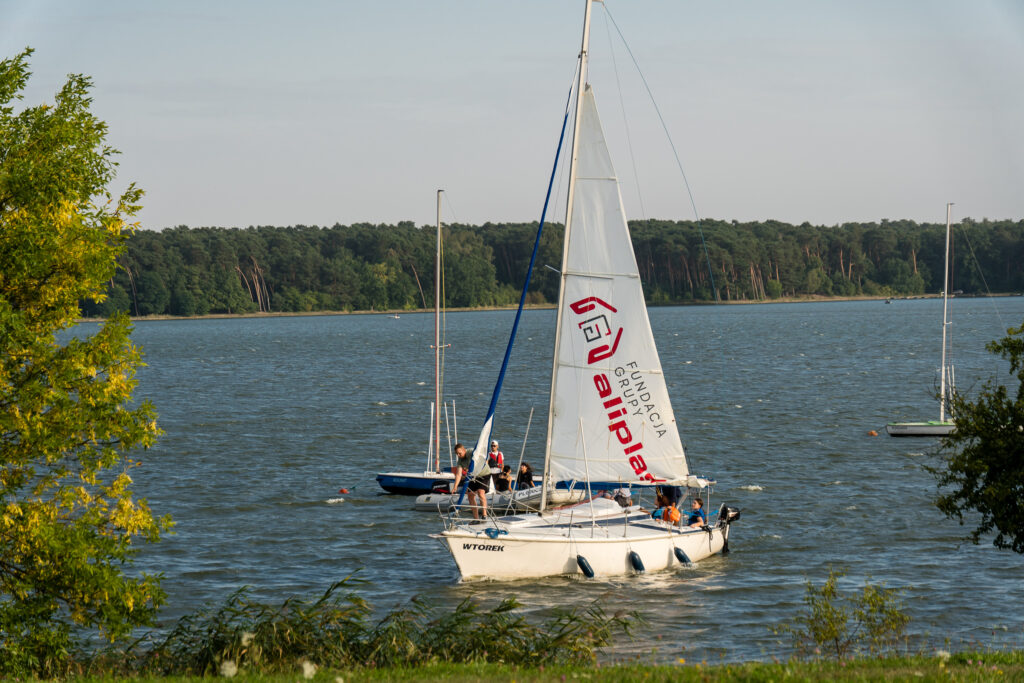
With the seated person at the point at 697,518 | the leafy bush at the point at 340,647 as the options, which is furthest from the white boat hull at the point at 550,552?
the leafy bush at the point at 340,647

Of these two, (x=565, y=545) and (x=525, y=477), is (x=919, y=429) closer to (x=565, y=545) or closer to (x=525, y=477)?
(x=525, y=477)

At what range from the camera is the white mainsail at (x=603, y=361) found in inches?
967

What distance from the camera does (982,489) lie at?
61.6 feet

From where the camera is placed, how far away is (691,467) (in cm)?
4566

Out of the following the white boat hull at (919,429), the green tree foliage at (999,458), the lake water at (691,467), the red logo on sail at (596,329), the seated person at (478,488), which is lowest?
the lake water at (691,467)

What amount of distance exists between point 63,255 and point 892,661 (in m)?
13.6

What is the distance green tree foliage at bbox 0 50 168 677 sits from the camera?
637 inches

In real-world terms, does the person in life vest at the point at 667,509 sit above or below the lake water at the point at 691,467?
above

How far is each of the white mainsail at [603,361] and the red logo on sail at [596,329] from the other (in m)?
0.02

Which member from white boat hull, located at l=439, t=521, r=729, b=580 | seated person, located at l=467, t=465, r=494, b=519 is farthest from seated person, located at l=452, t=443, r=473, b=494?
white boat hull, located at l=439, t=521, r=729, b=580

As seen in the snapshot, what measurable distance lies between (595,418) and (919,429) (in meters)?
33.2

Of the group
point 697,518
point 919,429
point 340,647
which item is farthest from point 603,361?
point 919,429

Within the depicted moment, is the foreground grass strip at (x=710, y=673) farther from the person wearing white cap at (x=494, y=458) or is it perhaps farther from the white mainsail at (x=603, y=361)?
the person wearing white cap at (x=494, y=458)

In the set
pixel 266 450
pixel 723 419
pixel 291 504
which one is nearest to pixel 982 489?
pixel 291 504
